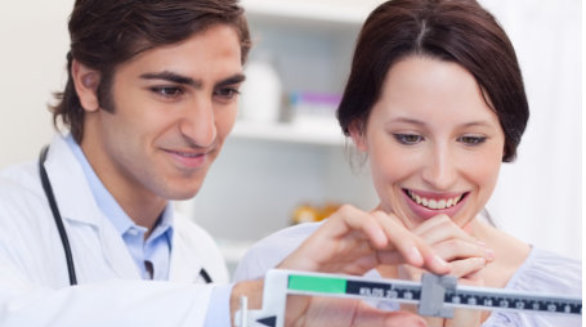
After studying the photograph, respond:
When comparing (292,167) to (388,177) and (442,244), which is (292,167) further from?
(442,244)

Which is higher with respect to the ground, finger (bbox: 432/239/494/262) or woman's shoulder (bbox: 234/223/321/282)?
finger (bbox: 432/239/494/262)

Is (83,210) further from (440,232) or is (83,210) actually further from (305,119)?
(305,119)

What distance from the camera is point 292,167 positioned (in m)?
2.92

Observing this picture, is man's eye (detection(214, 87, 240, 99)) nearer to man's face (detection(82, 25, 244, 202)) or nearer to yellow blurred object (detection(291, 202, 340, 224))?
man's face (detection(82, 25, 244, 202))

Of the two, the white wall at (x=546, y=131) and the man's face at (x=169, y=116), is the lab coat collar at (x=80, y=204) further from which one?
the white wall at (x=546, y=131)

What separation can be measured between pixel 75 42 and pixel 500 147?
0.97 meters

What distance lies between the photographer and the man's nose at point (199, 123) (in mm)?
1594

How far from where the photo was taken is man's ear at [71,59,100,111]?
1.71 metres

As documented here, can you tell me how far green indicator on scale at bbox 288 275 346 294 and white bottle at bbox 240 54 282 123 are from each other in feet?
5.56

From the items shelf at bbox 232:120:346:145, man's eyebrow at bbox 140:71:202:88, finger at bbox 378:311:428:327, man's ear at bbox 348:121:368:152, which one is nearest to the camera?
finger at bbox 378:311:428:327

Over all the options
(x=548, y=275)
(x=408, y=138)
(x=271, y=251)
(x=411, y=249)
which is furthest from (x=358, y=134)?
(x=411, y=249)

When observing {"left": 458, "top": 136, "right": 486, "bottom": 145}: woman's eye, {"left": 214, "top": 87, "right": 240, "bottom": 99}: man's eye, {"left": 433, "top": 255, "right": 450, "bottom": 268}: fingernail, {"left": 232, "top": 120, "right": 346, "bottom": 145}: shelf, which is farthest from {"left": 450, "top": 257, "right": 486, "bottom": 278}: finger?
{"left": 232, "top": 120, "right": 346, "bottom": 145}: shelf

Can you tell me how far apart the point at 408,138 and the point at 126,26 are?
0.70 m

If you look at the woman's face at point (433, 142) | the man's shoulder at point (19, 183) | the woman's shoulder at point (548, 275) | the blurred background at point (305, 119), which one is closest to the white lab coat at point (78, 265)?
the man's shoulder at point (19, 183)
